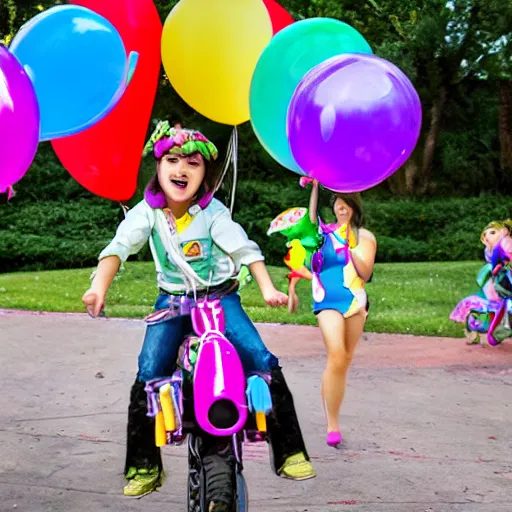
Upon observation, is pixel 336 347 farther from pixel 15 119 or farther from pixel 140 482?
pixel 15 119

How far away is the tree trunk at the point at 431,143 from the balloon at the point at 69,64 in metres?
15.8

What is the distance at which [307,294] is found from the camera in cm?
1354

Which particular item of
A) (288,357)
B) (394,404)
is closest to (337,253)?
(394,404)

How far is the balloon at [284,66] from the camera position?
401cm

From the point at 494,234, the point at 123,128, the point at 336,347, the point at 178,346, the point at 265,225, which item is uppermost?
the point at 123,128

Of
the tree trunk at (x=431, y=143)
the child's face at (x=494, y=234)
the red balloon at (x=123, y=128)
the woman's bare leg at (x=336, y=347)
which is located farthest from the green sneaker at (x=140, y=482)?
the tree trunk at (x=431, y=143)

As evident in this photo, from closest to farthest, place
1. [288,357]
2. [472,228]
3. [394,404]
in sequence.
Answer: [394,404] → [288,357] → [472,228]

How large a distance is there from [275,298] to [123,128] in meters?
1.14

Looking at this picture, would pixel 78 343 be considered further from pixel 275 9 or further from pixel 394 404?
pixel 275 9

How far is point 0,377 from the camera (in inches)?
296

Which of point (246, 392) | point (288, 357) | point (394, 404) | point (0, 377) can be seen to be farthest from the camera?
point (288, 357)

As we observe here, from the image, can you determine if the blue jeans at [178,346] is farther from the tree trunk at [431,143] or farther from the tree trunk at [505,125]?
the tree trunk at [505,125]

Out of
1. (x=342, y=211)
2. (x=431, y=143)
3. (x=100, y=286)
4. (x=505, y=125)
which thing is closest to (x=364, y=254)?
(x=342, y=211)

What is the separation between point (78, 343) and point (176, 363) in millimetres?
5643
